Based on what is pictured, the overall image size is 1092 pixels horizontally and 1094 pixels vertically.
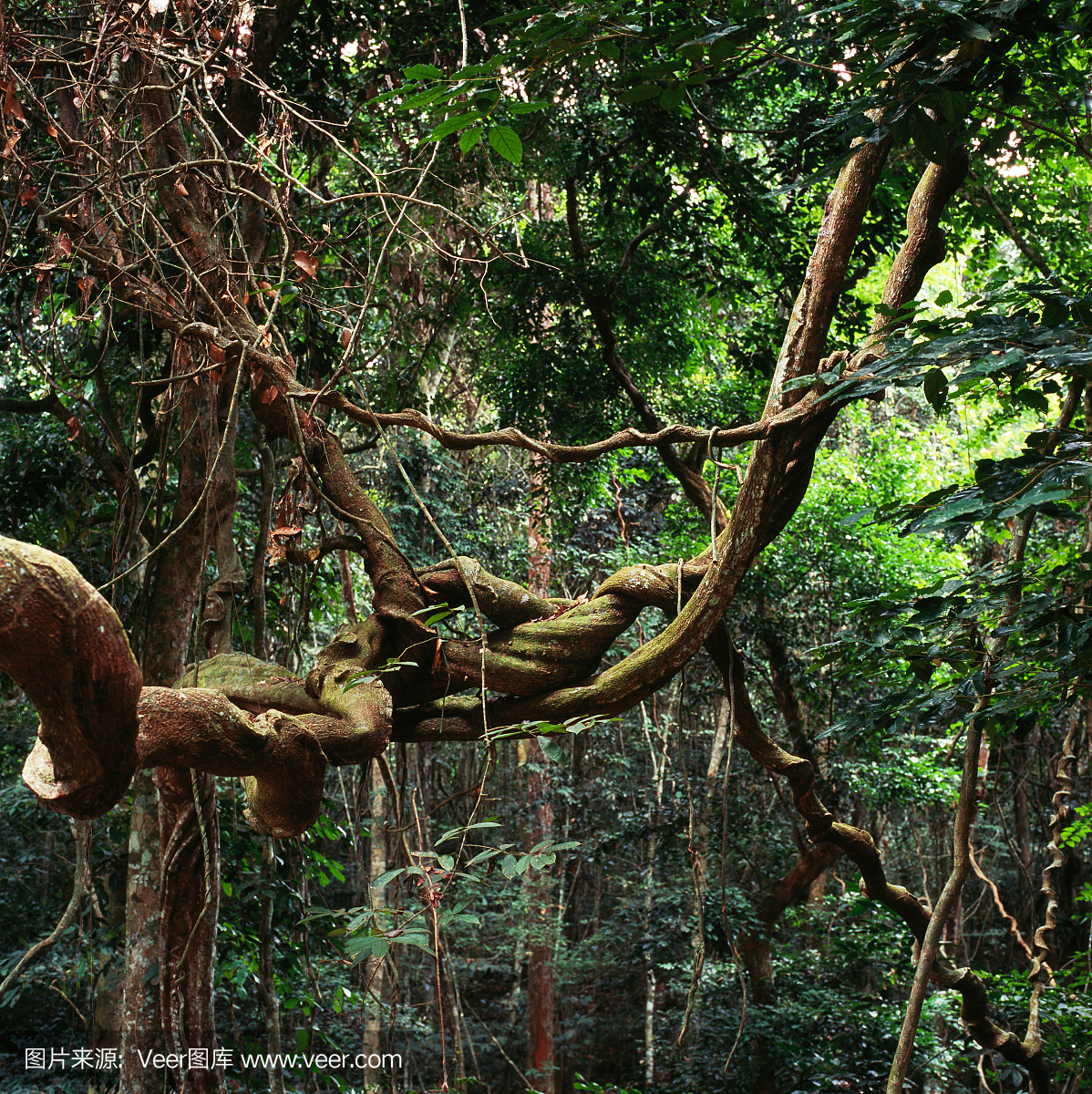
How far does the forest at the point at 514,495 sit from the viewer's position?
1488mm

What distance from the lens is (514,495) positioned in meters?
6.45

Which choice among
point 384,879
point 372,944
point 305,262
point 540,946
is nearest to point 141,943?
point 384,879

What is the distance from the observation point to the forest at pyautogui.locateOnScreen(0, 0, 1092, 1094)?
1488 mm

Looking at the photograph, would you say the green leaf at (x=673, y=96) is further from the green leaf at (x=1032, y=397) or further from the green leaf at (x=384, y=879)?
the green leaf at (x=384, y=879)

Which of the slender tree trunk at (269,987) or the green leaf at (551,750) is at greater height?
the green leaf at (551,750)

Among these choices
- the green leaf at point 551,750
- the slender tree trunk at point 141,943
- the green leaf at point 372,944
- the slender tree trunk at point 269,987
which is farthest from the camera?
the slender tree trunk at point 269,987

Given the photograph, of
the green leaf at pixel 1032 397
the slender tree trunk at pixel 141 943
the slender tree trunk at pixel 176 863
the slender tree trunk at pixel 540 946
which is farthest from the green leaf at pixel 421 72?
the slender tree trunk at pixel 540 946

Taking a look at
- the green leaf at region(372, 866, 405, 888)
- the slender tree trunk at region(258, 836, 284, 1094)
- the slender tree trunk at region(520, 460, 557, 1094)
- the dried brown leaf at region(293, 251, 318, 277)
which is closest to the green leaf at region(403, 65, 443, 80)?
the dried brown leaf at region(293, 251, 318, 277)

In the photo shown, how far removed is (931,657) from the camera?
2004mm

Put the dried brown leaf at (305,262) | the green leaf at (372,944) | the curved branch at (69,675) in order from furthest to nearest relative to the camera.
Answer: the dried brown leaf at (305,262) < the green leaf at (372,944) < the curved branch at (69,675)

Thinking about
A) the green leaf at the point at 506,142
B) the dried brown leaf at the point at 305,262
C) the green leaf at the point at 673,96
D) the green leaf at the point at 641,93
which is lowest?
the green leaf at the point at 506,142

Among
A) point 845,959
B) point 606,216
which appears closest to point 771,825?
point 845,959

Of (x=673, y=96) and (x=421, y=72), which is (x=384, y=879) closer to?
(x=421, y=72)

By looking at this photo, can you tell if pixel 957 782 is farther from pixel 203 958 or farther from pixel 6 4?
pixel 6 4
